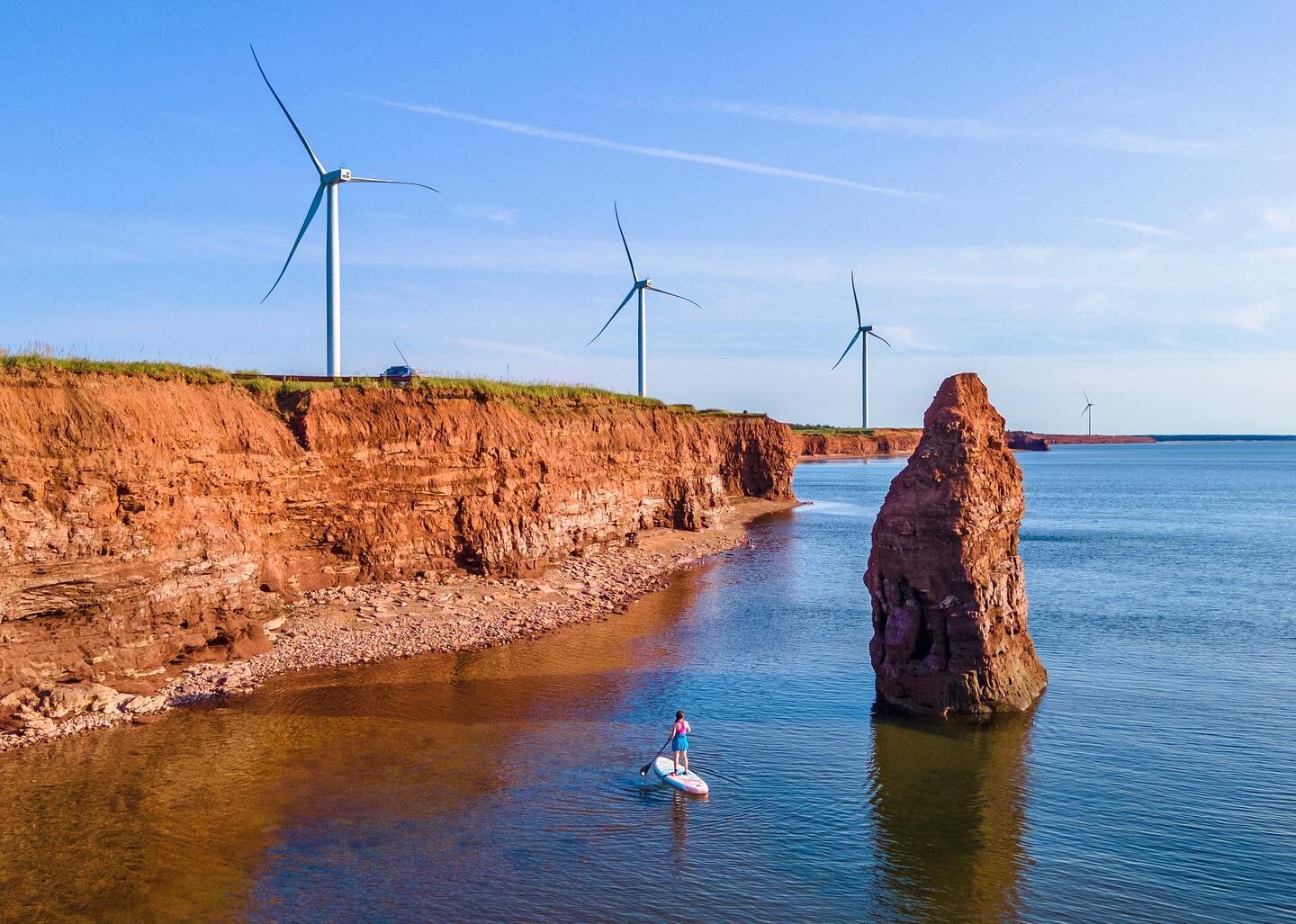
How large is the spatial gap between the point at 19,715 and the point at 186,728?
416cm

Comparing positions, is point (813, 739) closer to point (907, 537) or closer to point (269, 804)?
point (907, 537)

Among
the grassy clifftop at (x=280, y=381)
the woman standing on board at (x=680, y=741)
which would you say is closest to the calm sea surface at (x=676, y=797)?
the woman standing on board at (x=680, y=741)

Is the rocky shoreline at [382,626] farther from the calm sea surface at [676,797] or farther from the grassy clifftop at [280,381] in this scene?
the grassy clifftop at [280,381]

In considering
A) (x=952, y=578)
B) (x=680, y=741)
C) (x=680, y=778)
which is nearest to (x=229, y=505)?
(x=680, y=741)

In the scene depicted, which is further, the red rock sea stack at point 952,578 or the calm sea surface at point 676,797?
the red rock sea stack at point 952,578

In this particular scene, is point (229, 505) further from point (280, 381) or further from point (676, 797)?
point (676, 797)

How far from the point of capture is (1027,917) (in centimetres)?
1588

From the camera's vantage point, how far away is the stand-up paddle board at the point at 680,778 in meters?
20.8

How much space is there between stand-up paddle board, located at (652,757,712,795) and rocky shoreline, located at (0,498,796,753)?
1396 cm

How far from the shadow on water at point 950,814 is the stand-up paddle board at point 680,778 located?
3974mm

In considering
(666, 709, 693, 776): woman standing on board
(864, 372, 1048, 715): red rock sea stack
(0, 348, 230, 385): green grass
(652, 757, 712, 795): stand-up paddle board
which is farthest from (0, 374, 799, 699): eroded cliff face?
(864, 372, 1048, 715): red rock sea stack

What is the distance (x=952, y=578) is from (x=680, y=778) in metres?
9.78

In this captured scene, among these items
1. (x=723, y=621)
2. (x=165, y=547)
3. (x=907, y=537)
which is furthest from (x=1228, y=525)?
(x=165, y=547)

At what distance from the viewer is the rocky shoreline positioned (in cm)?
2492
